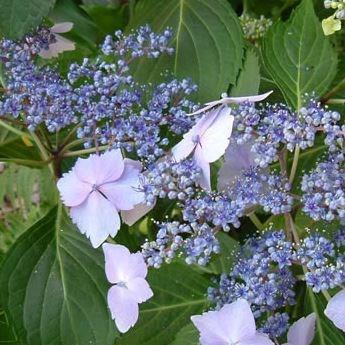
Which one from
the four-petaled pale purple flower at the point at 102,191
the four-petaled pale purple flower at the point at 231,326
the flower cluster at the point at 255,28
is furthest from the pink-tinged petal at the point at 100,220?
the flower cluster at the point at 255,28

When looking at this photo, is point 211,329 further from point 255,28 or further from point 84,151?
point 255,28

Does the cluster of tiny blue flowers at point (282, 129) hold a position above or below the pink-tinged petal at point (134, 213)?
above

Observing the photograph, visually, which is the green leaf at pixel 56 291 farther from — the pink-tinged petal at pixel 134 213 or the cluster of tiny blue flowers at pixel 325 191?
the cluster of tiny blue flowers at pixel 325 191

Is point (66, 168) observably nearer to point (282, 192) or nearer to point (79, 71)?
point (79, 71)

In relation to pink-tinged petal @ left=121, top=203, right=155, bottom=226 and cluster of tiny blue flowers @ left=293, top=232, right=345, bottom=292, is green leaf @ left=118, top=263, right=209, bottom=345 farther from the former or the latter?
cluster of tiny blue flowers @ left=293, top=232, right=345, bottom=292

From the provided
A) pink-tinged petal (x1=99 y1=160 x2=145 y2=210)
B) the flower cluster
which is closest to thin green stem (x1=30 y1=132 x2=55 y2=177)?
pink-tinged petal (x1=99 y1=160 x2=145 y2=210)
